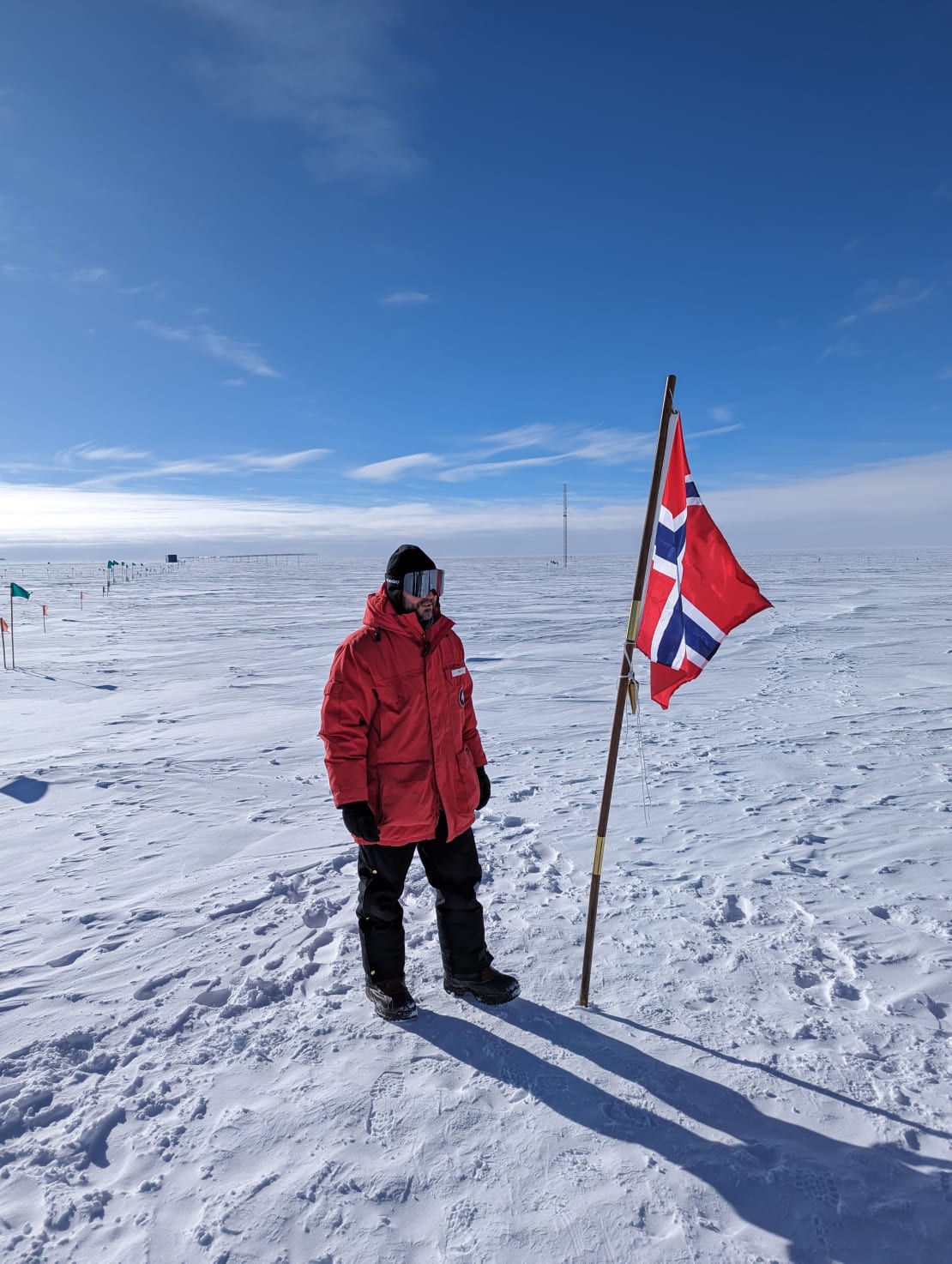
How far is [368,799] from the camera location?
2824 millimetres

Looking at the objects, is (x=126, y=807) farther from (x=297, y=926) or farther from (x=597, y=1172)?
(x=597, y=1172)

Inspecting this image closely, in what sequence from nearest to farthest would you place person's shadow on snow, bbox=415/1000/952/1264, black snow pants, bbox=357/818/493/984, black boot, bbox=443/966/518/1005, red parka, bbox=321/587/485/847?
person's shadow on snow, bbox=415/1000/952/1264 → red parka, bbox=321/587/485/847 → black snow pants, bbox=357/818/493/984 → black boot, bbox=443/966/518/1005

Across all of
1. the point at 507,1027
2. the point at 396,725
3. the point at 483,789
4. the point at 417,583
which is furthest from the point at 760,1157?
the point at 417,583

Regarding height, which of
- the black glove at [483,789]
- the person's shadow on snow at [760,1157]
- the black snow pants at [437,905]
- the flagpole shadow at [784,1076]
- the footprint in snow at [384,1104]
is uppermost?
the black glove at [483,789]

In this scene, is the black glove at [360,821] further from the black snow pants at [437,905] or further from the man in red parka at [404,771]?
the black snow pants at [437,905]

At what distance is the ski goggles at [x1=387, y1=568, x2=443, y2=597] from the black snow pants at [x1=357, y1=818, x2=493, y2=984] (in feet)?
3.37

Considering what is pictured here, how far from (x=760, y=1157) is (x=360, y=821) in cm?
179

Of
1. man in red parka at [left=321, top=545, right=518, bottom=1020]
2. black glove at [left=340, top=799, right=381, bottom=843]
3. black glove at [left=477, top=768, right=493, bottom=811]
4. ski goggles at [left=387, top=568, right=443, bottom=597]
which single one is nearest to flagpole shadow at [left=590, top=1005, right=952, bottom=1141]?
man in red parka at [left=321, top=545, right=518, bottom=1020]

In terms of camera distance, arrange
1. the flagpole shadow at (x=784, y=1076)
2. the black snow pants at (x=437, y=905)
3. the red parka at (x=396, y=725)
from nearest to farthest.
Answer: the flagpole shadow at (x=784, y=1076) < the red parka at (x=396, y=725) < the black snow pants at (x=437, y=905)

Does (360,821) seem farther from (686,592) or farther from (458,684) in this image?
(686,592)

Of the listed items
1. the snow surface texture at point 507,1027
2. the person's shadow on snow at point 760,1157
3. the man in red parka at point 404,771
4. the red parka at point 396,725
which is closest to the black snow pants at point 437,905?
the man in red parka at point 404,771

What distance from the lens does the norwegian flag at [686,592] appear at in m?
2.71

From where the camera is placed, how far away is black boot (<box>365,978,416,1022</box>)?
2861 millimetres

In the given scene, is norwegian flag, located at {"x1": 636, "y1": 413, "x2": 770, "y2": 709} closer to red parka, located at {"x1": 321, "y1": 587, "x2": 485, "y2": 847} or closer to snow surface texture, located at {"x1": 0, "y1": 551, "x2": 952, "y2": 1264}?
red parka, located at {"x1": 321, "y1": 587, "x2": 485, "y2": 847}
